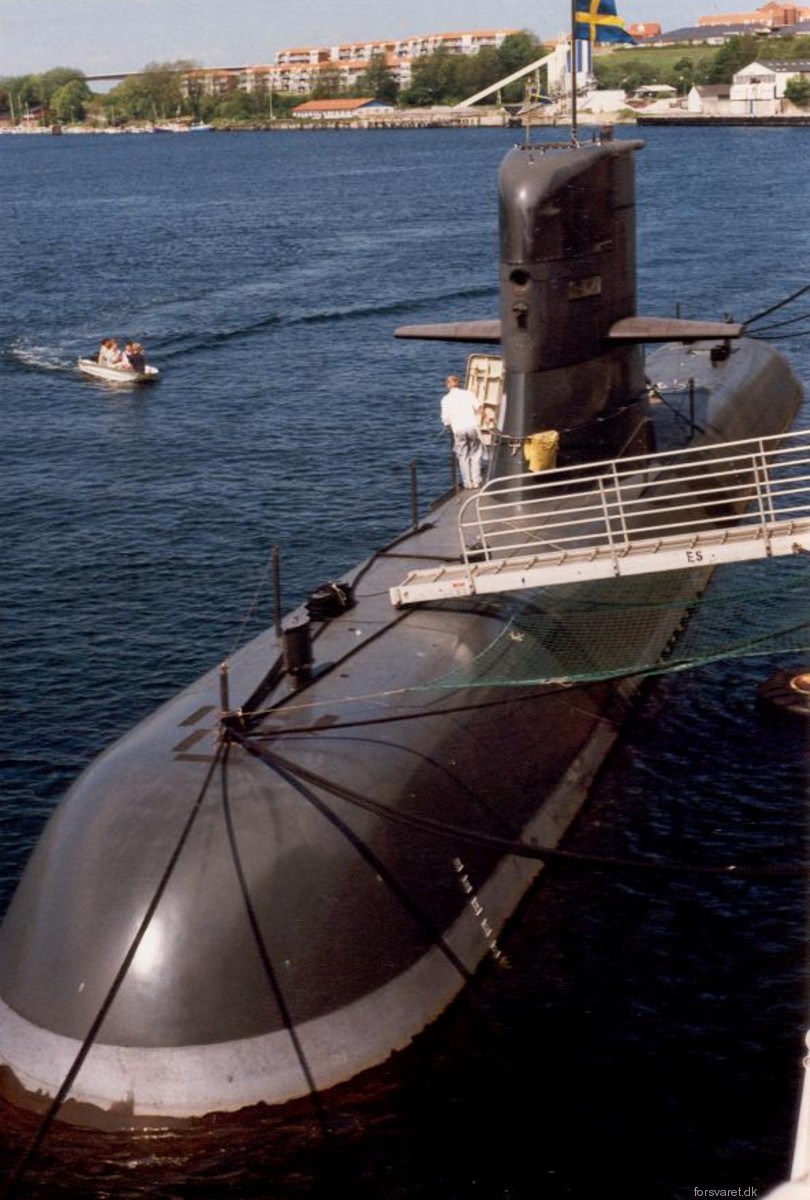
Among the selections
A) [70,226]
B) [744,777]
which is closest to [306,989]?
[744,777]

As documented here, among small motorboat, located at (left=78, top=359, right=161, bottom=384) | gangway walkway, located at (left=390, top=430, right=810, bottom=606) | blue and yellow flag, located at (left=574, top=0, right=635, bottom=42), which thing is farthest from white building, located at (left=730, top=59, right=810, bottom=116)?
gangway walkway, located at (left=390, top=430, right=810, bottom=606)

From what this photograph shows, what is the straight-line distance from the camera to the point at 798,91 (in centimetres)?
18875

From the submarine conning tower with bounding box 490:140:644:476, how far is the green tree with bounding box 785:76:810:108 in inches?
7077

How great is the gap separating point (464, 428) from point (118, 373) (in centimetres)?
3174

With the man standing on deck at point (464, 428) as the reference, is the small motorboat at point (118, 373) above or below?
Answer: below

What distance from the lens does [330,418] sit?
4850 centimetres

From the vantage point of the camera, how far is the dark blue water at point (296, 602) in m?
14.7

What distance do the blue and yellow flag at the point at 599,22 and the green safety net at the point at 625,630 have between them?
9.46 m

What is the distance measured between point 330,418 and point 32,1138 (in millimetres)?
35642

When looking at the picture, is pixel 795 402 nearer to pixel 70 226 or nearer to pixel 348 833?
pixel 348 833

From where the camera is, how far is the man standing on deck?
24609 millimetres

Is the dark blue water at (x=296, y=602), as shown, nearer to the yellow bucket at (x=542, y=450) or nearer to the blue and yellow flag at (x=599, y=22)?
the yellow bucket at (x=542, y=450)

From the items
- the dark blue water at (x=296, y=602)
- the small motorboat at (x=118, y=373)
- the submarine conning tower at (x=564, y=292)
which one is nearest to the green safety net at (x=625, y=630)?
the dark blue water at (x=296, y=602)

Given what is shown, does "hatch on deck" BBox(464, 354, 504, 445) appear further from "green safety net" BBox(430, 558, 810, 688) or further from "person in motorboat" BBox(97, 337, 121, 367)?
"person in motorboat" BBox(97, 337, 121, 367)
